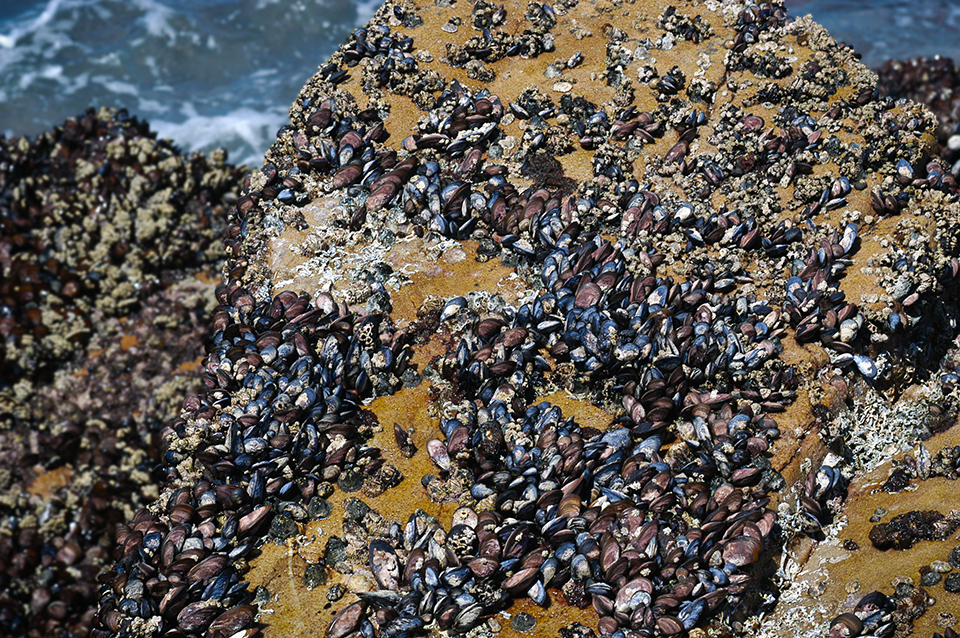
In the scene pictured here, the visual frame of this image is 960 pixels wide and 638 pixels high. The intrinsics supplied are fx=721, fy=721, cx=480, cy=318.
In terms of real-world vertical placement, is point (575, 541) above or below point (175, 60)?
above

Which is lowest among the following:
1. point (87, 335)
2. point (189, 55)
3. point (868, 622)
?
point (87, 335)

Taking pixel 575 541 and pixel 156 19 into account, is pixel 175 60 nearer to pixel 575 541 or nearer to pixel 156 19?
pixel 156 19

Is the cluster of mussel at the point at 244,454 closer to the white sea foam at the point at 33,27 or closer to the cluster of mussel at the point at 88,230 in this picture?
the cluster of mussel at the point at 88,230

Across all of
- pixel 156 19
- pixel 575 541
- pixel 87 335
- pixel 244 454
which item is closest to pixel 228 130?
pixel 156 19

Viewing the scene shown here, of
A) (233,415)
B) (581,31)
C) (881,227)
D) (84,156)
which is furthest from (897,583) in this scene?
(84,156)

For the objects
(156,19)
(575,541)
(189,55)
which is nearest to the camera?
(575,541)

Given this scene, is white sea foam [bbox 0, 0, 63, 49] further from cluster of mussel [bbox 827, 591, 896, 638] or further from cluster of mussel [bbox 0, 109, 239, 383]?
cluster of mussel [bbox 827, 591, 896, 638]

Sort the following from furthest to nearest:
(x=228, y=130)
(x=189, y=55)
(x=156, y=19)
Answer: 1. (x=156, y=19)
2. (x=189, y=55)
3. (x=228, y=130)
